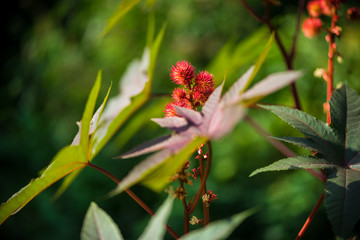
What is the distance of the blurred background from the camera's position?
1464 mm

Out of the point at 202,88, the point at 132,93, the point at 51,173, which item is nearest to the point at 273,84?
the point at 202,88

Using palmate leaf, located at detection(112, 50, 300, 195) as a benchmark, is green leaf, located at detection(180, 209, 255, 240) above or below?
below

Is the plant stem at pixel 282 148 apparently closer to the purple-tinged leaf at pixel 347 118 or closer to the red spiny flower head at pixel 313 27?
the purple-tinged leaf at pixel 347 118

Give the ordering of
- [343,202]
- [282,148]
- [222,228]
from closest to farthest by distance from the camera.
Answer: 1. [222,228]
2. [343,202]
3. [282,148]

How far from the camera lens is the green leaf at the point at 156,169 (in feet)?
1.03

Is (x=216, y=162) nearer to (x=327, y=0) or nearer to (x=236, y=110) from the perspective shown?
(x=327, y=0)

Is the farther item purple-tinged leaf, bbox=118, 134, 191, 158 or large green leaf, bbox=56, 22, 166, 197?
large green leaf, bbox=56, 22, 166, 197

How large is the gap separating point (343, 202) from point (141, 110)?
1659mm

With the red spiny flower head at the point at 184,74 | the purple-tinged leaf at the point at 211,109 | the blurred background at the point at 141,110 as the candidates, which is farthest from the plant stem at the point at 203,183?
the blurred background at the point at 141,110

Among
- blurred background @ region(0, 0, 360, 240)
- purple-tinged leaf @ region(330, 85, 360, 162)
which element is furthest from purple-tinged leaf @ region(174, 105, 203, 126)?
blurred background @ region(0, 0, 360, 240)

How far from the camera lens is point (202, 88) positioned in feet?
1.52

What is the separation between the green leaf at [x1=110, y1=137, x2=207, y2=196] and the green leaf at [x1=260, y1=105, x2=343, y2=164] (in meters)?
0.19

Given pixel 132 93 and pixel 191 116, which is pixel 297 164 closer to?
pixel 191 116

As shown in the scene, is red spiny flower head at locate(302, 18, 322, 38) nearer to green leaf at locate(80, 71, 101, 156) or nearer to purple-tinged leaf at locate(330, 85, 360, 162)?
purple-tinged leaf at locate(330, 85, 360, 162)
